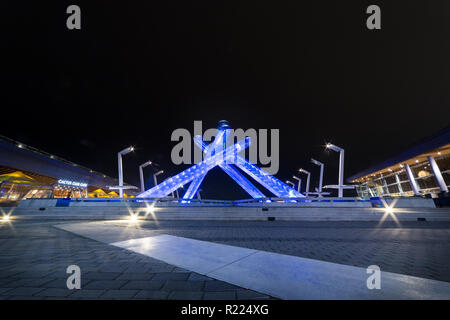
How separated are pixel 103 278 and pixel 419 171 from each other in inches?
2601

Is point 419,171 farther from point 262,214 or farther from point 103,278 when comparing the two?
point 103,278

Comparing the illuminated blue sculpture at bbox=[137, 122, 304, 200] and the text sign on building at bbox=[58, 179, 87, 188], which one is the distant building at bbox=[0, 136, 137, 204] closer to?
the text sign on building at bbox=[58, 179, 87, 188]

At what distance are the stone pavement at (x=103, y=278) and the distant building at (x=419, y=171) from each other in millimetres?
42066

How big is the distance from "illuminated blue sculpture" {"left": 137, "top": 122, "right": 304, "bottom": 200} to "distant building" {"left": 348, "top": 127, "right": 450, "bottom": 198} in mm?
25223

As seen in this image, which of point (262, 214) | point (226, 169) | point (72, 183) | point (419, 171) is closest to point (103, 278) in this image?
point (262, 214)

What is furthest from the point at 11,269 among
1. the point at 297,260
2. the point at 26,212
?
the point at 26,212

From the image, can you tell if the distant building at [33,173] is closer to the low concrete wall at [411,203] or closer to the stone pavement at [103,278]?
the stone pavement at [103,278]

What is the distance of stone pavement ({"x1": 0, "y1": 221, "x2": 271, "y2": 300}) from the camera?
2.68m

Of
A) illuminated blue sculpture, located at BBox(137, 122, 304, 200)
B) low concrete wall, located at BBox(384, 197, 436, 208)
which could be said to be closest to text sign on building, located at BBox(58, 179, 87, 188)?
illuminated blue sculpture, located at BBox(137, 122, 304, 200)

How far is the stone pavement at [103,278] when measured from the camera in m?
2.68

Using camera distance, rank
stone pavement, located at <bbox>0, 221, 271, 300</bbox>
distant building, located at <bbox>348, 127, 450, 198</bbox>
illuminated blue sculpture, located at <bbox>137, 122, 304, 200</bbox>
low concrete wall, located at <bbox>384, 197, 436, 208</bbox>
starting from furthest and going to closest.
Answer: distant building, located at <bbox>348, 127, 450, 198</bbox> → illuminated blue sculpture, located at <bbox>137, 122, 304, 200</bbox> → low concrete wall, located at <bbox>384, 197, 436, 208</bbox> → stone pavement, located at <bbox>0, 221, 271, 300</bbox>
